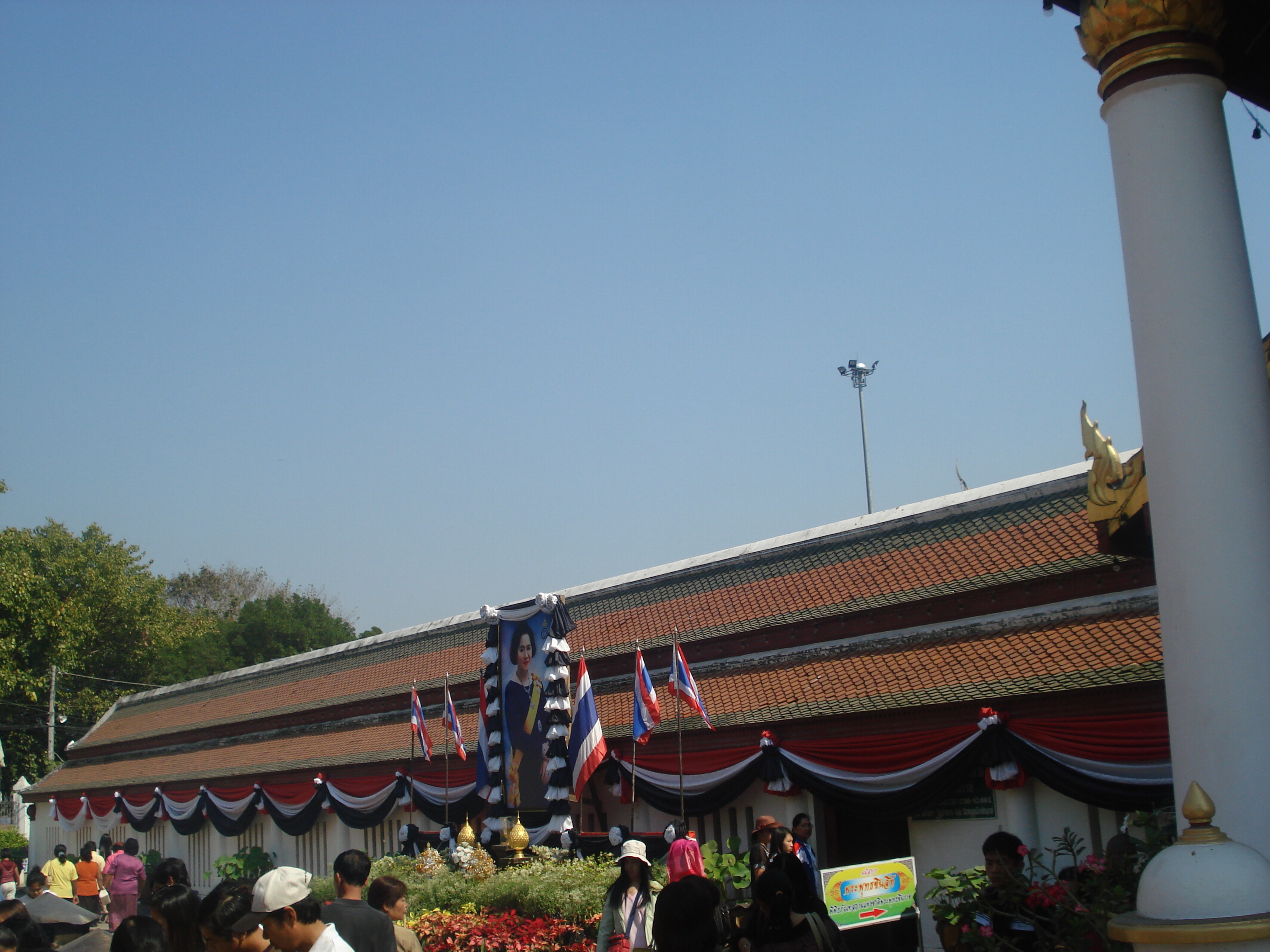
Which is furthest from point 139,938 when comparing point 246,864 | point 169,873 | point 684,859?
point 246,864

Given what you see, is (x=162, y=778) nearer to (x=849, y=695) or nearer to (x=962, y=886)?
(x=849, y=695)

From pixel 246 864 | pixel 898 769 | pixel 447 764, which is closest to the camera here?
pixel 898 769

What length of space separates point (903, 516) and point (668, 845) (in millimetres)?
6260

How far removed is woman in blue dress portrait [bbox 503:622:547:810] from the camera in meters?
15.6

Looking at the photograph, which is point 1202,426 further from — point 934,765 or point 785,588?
point 785,588

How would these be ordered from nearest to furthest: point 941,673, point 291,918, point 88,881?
point 291,918 < point 941,673 < point 88,881

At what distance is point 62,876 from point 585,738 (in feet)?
23.9

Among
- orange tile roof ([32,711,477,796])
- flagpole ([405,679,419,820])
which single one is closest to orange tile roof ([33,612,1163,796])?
orange tile roof ([32,711,477,796])

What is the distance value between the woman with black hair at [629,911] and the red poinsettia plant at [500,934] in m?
2.74

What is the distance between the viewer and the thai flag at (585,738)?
47.4 feet

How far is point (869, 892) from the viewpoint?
31.2 feet

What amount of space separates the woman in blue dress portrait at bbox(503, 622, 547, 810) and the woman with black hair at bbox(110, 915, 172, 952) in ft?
33.9

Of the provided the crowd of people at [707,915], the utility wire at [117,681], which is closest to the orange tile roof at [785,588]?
the crowd of people at [707,915]

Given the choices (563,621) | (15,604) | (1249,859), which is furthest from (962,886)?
(15,604)
